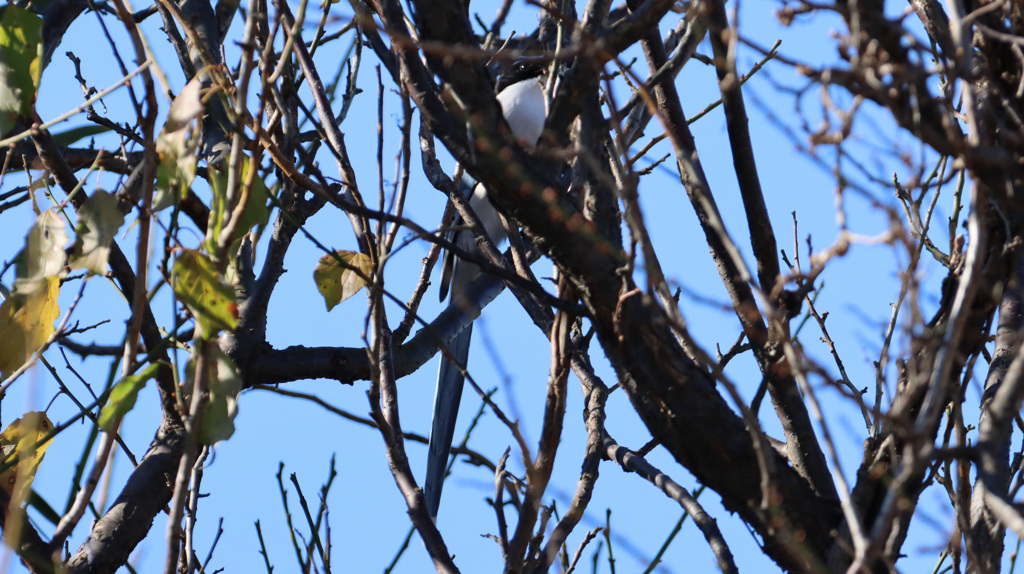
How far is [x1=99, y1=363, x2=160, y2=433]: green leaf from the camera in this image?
3.55 feet

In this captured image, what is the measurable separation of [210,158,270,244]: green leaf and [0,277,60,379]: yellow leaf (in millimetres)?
353

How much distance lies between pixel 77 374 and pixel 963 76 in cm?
194

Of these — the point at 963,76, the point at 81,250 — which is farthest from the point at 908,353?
the point at 81,250

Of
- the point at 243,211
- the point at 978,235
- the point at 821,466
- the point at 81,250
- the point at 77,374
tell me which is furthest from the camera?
the point at 77,374

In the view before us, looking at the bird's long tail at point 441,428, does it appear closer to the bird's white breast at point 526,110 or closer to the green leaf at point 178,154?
the bird's white breast at point 526,110

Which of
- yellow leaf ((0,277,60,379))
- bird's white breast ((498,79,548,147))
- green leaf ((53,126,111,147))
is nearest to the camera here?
yellow leaf ((0,277,60,379))

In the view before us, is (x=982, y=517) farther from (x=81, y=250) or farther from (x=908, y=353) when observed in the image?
(x=81, y=250)

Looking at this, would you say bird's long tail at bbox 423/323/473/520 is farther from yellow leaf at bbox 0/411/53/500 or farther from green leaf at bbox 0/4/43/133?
green leaf at bbox 0/4/43/133

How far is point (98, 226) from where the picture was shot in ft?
3.86

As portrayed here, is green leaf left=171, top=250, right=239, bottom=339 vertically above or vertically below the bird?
below

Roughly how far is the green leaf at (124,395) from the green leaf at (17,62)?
1.45 feet

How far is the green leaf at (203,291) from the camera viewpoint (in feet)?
3.36

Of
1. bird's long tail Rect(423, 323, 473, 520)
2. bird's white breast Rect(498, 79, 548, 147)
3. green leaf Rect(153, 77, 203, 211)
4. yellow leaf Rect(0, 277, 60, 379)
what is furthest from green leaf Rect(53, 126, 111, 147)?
bird's white breast Rect(498, 79, 548, 147)

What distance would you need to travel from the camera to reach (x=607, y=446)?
75.6 inches
